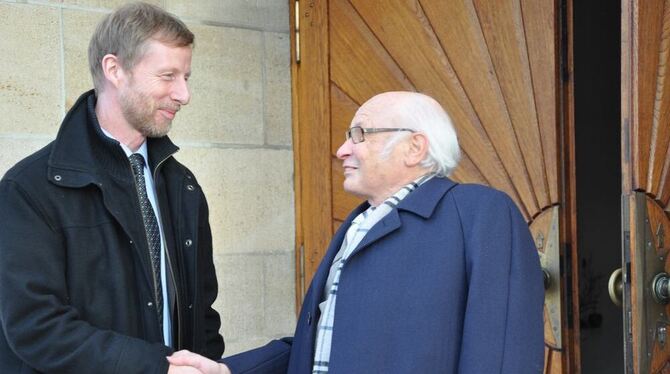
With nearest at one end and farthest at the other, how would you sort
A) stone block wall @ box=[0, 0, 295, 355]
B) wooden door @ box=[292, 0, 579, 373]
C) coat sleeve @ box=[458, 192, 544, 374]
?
1. coat sleeve @ box=[458, 192, 544, 374]
2. wooden door @ box=[292, 0, 579, 373]
3. stone block wall @ box=[0, 0, 295, 355]

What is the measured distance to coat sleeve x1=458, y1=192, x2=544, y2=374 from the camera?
6.46 ft

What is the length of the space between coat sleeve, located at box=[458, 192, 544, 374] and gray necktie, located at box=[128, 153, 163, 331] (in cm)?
78

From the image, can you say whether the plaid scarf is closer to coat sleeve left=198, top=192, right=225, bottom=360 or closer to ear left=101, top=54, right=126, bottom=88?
coat sleeve left=198, top=192, right=225, bottom=360

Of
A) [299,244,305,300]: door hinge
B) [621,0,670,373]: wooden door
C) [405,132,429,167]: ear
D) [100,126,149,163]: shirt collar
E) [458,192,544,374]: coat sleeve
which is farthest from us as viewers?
[299,244,305,300]: door hinge

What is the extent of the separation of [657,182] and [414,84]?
119cm

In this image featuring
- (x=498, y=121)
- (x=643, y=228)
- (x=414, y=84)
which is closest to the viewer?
(x=643, y=228)

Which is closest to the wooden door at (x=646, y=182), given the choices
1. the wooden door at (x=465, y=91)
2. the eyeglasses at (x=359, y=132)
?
the wooden door at (x=465, y=91)

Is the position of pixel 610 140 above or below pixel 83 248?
above

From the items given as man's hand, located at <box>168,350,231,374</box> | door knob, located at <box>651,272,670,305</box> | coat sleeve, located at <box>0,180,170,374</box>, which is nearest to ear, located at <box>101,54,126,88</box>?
coat sleeve, located at <box>0,180,170,374</box>

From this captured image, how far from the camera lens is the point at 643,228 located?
2.58 metres

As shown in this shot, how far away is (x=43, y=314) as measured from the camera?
204cm

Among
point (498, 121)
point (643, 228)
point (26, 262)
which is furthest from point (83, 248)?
point (498, 121)

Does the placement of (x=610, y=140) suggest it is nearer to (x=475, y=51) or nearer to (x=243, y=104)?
(x=475, y=51)

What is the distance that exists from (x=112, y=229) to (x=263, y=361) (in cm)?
55
